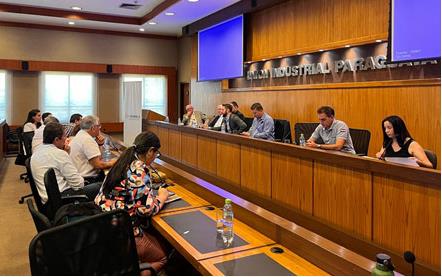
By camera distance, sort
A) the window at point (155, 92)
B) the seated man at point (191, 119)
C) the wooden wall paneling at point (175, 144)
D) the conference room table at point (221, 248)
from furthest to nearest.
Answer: the window at point (155, 92)
the seated man at point (191, 119)
the wooden wall paneling at point (175, 144)
the conference room table at point (221, 248)

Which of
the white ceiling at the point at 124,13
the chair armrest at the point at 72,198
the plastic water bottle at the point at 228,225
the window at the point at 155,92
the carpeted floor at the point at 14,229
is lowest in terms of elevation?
the carpeted floor at the point at 14,229

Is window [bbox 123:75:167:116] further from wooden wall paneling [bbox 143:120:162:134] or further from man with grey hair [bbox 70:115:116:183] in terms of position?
man with grey hair [bbox 70:115:116:183]

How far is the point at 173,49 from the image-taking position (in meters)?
11.1

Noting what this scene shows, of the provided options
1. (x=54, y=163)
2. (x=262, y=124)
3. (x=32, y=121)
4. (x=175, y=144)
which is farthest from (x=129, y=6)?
(x=54, y=163)

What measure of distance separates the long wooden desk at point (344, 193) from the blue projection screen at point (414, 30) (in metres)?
2.00

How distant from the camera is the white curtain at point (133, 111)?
830 cm

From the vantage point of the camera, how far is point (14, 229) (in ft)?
13.9

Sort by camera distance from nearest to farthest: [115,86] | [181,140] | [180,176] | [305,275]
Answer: [305,275]
[180,176]
[181,140]
[115,86]

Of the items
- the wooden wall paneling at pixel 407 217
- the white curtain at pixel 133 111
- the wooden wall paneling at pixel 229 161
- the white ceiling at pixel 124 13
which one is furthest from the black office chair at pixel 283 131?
the white curtain at pixel 133 111

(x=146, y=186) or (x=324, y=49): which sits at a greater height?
(x=324, y=49)

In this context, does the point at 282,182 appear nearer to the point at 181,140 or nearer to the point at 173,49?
the point at 181,140

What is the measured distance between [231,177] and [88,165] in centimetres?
161

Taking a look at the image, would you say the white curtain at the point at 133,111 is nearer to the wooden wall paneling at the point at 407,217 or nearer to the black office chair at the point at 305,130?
the black office chair at the point at 305,130

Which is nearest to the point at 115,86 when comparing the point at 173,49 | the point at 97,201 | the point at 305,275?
the point at 173,49
